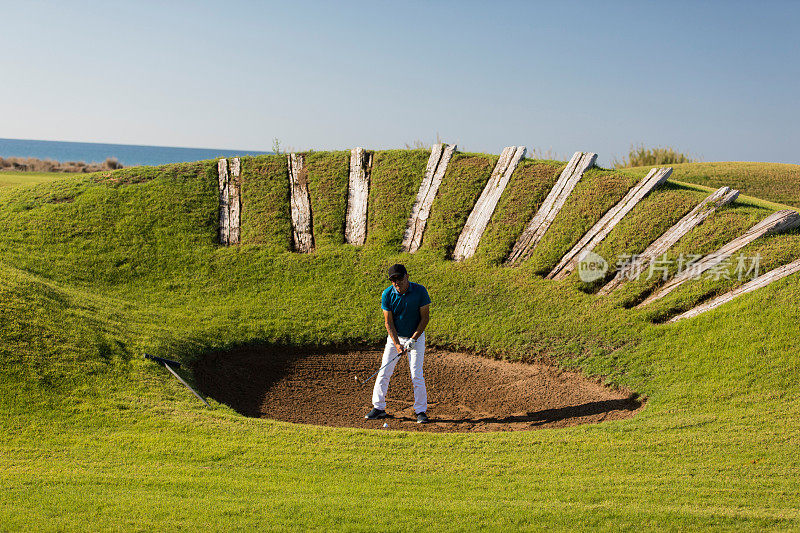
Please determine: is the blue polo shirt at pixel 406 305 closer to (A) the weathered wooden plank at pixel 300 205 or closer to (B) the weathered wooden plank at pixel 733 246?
(B) the weathered wooden plank at pixel 733 246

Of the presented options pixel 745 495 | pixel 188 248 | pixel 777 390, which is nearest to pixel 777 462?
pixel 745 495

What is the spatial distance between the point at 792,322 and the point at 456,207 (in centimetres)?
903

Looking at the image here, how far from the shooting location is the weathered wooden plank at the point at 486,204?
17.0 meters

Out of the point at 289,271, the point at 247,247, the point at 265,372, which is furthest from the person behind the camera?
the point at 247,247

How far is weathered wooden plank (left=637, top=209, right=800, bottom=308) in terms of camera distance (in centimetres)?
1377

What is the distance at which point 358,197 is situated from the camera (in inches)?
753

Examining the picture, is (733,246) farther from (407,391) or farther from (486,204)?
(407,391)

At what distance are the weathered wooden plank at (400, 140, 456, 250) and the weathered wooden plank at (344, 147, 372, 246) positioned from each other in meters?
1.34

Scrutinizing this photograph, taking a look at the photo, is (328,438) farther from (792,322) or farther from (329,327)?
(792,322)

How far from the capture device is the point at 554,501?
670 cm

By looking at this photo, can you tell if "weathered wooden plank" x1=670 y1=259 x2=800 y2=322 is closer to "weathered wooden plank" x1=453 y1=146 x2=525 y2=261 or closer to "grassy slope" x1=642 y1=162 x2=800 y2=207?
"weathered wooden plank" x1=453 y1=146 x2=525 y2=261

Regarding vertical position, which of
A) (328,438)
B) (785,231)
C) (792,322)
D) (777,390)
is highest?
(785,231)

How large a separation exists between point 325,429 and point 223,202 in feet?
39.4

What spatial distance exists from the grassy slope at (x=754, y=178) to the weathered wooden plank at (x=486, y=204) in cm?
954
